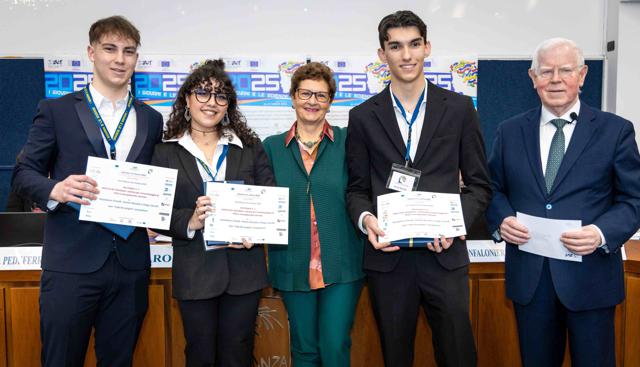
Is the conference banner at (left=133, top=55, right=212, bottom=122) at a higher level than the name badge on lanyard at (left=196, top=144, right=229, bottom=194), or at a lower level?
higher

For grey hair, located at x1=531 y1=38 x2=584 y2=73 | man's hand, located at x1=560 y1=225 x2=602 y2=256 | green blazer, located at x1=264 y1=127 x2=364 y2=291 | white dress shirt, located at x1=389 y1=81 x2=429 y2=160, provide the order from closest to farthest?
man's hand, located at x1=560 y1=225 x2=602 y2=256, grey hair, located at x1=531 y1=38 x2=584 y2=73, white dress shirt, located at x1=389 y1=81 x2=429 y2=160, green blazer, located at x1=264 y1=127 x2=364 y2=291

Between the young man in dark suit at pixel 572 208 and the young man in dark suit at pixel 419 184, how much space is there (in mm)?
219

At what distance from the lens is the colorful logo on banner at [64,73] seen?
418cm

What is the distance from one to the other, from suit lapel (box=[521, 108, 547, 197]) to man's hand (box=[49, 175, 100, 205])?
5.84 feet

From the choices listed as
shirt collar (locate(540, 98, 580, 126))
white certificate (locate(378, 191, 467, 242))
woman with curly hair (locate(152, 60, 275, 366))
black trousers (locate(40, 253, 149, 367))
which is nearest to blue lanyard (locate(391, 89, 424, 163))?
white certificate (locate(378, 191, 467, 242))

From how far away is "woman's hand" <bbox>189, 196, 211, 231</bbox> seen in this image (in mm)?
1948

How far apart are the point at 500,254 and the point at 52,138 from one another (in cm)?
234

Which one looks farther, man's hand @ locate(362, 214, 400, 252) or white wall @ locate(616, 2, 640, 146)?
white wall @ locate(616, 2, 640, 146)

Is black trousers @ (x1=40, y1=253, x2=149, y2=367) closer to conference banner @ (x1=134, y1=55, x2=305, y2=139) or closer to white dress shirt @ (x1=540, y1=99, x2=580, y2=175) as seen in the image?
white dress shirt @ (x1=540, y1=99, x2=580, y2=175)

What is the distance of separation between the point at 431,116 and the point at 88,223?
1.52 metres

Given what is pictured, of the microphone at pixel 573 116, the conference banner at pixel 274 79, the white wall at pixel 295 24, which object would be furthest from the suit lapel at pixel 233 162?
the white wall at pixel 295 24

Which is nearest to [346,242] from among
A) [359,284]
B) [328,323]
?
[359,284]

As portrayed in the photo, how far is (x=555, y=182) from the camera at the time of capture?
6.29 ft

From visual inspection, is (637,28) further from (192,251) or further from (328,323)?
(192,251)
